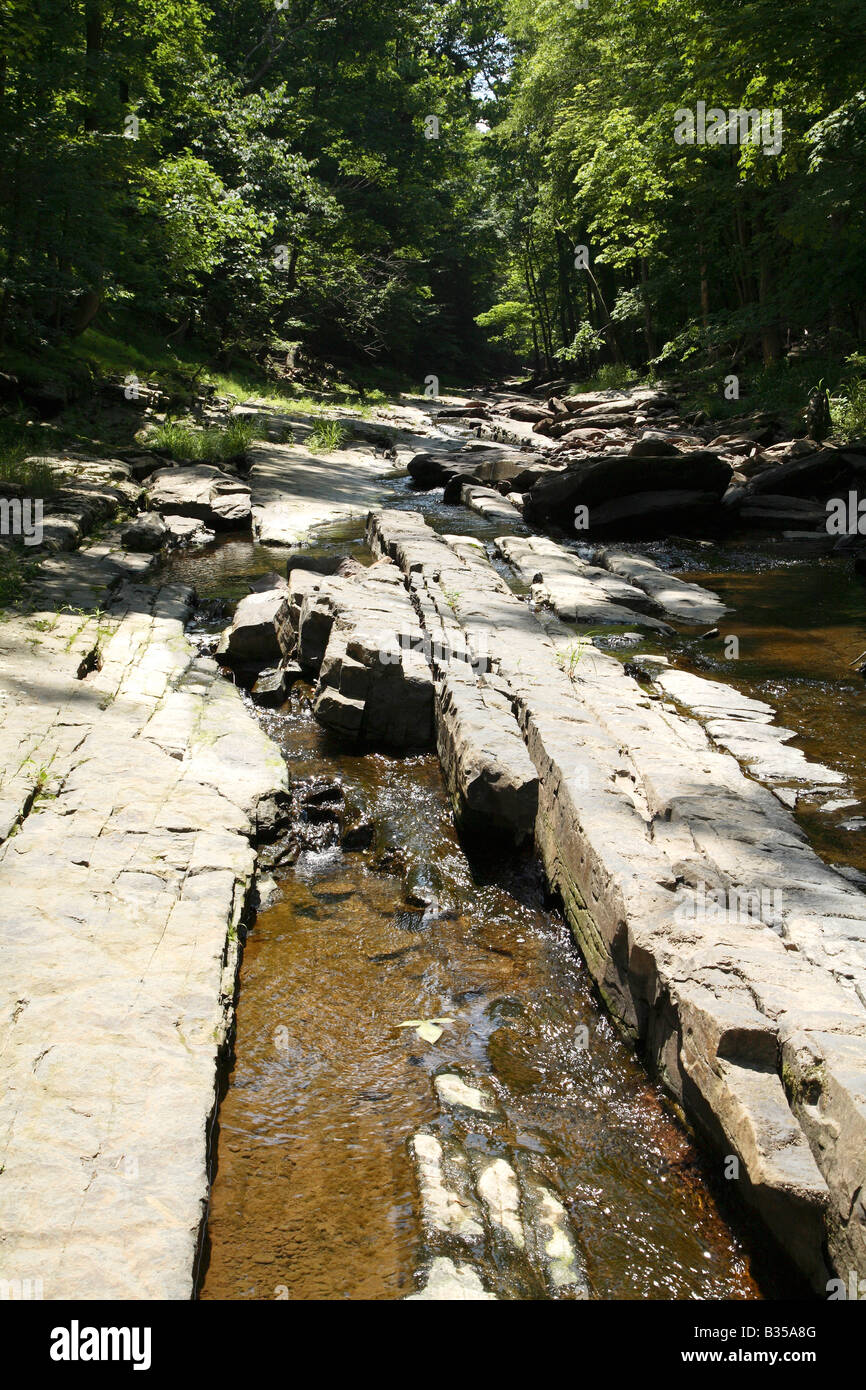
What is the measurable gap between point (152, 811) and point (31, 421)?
1143 centimetres

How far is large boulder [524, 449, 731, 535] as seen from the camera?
12219 mm

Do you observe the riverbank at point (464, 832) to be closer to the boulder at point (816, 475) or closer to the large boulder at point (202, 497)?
the large boulder at point (202, 497)

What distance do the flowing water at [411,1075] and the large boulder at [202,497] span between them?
714 cm

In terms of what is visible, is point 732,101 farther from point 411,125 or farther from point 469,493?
point 411,125

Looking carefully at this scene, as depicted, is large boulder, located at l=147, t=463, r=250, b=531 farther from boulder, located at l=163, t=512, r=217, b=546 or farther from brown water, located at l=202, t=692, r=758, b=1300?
brown water, located at l=202, t=692, r=758, b=1300

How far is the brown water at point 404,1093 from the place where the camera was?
2.59 m

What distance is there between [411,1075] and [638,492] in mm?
10615

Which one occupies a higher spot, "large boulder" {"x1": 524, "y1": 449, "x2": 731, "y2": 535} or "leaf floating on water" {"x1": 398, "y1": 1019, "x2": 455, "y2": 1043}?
"large boulder" {"x1": 524, "y1": 449, "x2": 731, "y2": 535}

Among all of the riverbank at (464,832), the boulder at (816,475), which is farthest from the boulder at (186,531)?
the boulder at (816,475)

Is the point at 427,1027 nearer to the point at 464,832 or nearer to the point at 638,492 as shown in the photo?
the point at 464,832

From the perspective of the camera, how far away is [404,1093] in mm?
3213

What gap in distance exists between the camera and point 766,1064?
275 centimetres

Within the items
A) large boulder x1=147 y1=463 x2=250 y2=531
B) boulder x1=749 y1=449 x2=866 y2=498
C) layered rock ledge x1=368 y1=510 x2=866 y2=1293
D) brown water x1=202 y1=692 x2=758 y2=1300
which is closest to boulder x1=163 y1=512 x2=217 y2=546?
large boulder x1=147 y1=463 x2=250 y2=531

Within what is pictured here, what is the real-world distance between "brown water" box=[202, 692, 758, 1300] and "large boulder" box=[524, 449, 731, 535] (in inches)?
333
